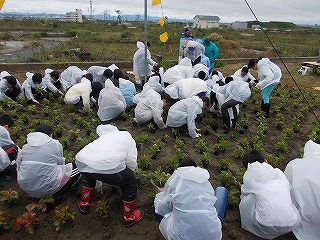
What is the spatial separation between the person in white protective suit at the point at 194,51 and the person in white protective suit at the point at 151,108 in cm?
357

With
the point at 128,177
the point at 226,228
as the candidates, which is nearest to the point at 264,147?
the point at 226,228

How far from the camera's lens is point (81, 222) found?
3346mm

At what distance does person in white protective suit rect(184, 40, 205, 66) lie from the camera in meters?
8.73

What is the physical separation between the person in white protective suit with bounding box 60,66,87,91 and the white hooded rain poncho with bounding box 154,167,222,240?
5.57 meters

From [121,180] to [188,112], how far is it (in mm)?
2614

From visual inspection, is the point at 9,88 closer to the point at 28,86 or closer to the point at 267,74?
the point at 28,86

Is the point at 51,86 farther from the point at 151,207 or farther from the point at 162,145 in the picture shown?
the point at 151,207

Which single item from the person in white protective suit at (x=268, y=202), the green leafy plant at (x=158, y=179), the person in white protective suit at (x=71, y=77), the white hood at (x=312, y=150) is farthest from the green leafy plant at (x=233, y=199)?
the person in white protective suit at (x=71, y=77)

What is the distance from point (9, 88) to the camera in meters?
6.70

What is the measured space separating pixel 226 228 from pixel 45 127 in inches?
104

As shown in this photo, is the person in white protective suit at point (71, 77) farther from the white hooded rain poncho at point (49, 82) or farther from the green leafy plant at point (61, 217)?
the green leafy plant at point (61, 217)

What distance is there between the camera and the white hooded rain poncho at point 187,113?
5.31m

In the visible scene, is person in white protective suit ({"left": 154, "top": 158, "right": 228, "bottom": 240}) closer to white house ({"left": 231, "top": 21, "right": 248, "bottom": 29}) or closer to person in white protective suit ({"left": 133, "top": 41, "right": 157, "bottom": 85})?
person in white protective suit ({"left": 133, "top": 41, "right": 157, "bottom": 85})

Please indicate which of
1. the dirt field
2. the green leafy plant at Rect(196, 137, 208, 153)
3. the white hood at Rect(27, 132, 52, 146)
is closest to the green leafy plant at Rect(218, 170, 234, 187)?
the dirt field
